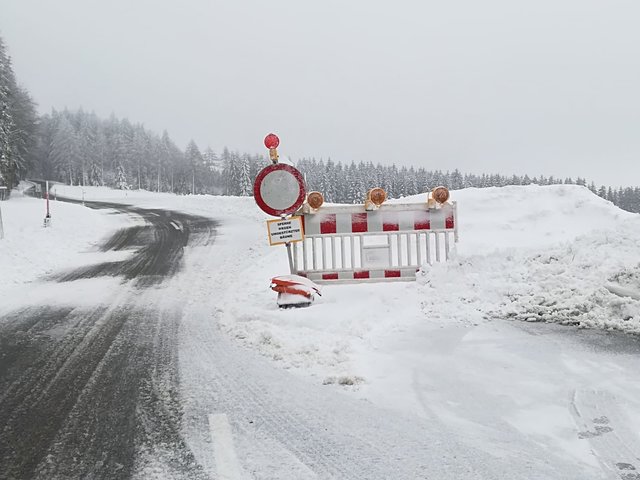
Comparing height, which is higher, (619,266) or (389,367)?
(619,266)

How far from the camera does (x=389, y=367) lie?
3623 millimetres

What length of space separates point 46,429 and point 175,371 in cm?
109

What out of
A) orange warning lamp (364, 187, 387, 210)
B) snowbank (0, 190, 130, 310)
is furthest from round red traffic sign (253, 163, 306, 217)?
snowbank (0, 190, 130, 310)

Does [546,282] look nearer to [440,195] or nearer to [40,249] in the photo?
[440,195]

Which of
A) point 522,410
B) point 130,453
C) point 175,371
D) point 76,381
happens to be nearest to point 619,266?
point 522,410

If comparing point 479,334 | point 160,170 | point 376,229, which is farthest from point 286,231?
point 160,170

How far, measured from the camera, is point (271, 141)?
5812 mm

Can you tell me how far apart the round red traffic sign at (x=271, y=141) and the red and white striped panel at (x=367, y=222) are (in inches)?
46.5

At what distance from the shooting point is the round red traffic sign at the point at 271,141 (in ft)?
18.9

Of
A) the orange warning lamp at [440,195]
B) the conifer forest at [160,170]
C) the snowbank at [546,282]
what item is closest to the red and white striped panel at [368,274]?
the snowbank at [546,282]

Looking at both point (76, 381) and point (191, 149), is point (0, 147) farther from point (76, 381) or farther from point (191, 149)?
point (191, 149)

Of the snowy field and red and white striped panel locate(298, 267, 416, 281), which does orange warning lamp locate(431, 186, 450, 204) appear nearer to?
the snowy field

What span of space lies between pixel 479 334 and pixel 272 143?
344 cm

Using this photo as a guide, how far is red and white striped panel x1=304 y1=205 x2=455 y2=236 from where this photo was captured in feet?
21.3
